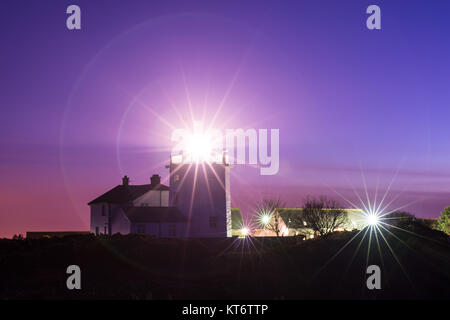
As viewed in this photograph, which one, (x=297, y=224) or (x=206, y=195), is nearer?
(x=206, y=195)

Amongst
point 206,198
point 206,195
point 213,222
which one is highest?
point 206,195

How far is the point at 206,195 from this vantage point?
54.7 metres

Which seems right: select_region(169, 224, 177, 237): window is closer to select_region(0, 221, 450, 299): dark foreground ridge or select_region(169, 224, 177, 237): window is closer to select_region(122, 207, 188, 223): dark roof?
select_region(122, 207, 188, 223): dark roof

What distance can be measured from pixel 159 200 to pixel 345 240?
47196 millimetres

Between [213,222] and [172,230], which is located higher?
[213,222]

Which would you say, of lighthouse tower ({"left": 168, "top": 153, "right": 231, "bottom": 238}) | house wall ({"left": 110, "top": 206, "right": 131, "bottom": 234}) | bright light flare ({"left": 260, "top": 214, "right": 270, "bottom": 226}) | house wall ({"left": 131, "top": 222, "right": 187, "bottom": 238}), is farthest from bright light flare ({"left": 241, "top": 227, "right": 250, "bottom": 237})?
house wall ({"left": 110, "top": 206, "right": 131, "bottom": 234})

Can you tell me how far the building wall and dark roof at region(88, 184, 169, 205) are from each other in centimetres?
1041

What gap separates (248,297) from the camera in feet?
51.5

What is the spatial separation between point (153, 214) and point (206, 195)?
668 cm

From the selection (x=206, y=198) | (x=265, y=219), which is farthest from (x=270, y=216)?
(x=206, y=198)

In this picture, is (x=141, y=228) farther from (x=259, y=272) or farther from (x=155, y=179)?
(x=259, y=272)

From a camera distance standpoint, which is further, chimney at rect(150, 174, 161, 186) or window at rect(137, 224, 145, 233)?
chimney at rect(150, 174, 161, 186)

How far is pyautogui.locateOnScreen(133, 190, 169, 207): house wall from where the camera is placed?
6203 centimetres
